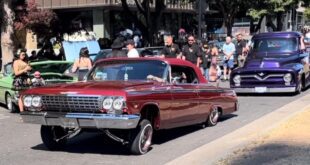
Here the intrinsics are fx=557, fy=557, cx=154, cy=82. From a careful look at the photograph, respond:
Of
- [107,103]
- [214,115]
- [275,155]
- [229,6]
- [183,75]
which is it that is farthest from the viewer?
[229,6]

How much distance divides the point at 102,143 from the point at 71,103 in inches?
66.2

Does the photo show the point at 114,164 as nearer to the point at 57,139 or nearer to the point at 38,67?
the point at 57,139

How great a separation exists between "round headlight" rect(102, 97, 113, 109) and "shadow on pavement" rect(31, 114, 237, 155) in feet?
3.44

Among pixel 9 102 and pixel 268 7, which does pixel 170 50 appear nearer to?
pixel 9 102

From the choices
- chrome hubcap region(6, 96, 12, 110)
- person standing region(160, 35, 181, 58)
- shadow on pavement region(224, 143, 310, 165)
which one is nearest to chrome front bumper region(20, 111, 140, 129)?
shadow on pavement region(224, 143, 310, 165)

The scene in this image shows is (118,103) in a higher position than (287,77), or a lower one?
higher

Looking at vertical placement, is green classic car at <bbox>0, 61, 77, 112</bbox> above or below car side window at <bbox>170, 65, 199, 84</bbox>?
below

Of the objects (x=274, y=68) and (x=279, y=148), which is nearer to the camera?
(x=279, y=148)

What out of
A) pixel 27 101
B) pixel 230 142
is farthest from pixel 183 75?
pixel 27 101

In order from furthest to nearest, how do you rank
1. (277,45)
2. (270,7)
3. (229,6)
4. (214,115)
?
1. (229,6)
2. (270,7)
3. (277,45)
4. (214,115)

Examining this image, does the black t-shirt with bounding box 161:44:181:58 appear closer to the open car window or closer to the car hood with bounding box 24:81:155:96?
the open car window

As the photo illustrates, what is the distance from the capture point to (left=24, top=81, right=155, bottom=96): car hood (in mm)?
7945

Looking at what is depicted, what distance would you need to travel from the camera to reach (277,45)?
57.5 ft

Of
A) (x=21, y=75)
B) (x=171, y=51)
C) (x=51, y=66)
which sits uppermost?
(x=171, y=51)
